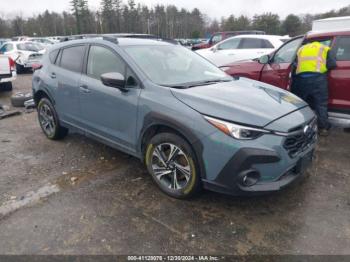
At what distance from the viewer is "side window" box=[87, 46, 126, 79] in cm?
372

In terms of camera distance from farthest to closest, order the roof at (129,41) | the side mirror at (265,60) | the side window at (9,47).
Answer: the side window at (9,47), the side mirror at (265,60), the roof at (129,41)

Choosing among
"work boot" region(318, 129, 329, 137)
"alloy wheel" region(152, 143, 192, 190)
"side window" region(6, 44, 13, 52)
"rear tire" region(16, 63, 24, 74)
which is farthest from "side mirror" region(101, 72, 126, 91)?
"side window" region(6, 44, 13, 52)

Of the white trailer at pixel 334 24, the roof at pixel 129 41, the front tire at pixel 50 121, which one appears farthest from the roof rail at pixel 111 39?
the white trailer at pixel 334 24

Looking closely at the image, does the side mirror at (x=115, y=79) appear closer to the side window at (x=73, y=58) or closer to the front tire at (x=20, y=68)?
the side window at (x=73, y=58)

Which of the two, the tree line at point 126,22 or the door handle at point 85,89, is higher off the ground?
the tree line at point 126,22

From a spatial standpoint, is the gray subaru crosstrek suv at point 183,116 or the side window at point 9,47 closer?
the gray subaru crosstrek suv at point 183,116

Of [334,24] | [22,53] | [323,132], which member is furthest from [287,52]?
[22,53]

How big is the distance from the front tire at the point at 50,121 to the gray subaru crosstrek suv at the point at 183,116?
427mm

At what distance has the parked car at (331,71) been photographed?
15.7 feet

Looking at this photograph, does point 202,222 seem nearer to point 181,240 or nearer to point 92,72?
point 181,240

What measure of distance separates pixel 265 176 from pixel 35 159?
11.0ft

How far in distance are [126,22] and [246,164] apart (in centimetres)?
6927

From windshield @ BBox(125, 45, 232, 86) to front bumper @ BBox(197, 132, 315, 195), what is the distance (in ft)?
3.48

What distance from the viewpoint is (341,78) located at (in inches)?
187
